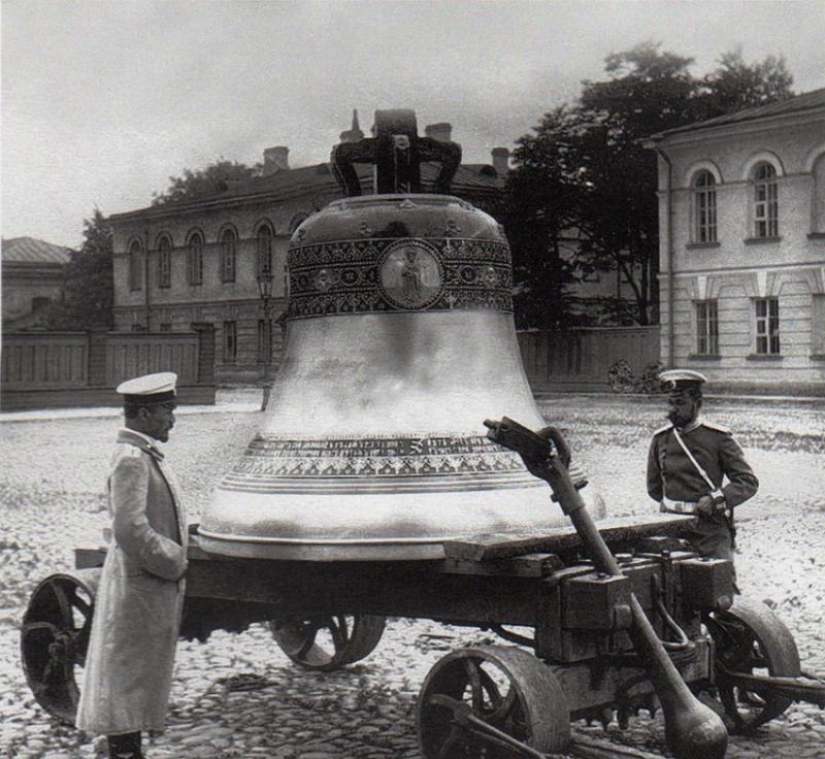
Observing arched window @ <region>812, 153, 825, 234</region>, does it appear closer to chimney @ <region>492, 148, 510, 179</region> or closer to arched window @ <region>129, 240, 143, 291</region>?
chimney @ <region>492, 148, 510, 179</region>

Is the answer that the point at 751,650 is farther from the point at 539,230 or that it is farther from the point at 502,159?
the point at 502,159

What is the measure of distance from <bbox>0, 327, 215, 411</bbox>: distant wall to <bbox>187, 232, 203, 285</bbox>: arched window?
2.26 meters

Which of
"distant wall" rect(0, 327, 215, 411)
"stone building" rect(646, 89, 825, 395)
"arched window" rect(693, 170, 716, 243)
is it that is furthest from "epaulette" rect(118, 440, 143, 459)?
"arched window" rect(693, 170, 716, 243)

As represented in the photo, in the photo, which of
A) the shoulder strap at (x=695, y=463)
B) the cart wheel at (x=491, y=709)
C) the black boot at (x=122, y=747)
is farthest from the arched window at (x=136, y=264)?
the cart wheel at (x=491, y=709)

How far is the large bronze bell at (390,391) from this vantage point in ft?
13.2

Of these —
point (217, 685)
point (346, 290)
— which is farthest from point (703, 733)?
point (217, 685)

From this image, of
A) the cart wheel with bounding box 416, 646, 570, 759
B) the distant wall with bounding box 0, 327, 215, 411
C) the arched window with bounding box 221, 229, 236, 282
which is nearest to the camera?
the cart wheel with bounding box 416, 646, 570, 759

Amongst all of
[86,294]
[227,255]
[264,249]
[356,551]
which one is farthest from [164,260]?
[356,551]

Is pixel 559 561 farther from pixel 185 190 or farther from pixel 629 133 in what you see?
pixel 629 133

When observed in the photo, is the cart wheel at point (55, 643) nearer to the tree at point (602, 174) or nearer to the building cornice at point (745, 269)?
the building cornice at point (745, 269)

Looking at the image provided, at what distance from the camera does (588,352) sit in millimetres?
30703

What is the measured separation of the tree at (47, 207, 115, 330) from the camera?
52.7ft

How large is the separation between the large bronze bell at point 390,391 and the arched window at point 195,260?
20.7m

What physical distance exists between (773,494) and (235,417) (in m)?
8.93
